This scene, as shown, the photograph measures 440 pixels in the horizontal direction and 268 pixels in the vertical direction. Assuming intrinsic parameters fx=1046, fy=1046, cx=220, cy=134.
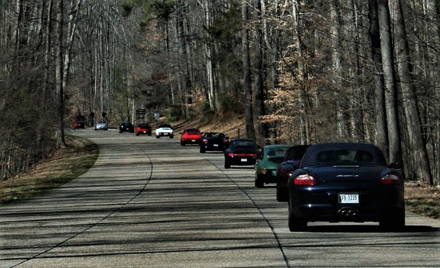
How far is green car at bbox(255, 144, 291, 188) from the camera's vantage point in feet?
113

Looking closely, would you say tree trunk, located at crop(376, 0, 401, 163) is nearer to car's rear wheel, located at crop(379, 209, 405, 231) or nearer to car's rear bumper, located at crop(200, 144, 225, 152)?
car's rear wheel, located at crop(379, 209, 405, 231)

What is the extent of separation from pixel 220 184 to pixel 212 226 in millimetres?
17532

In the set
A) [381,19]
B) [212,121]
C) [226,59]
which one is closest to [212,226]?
[381,19]

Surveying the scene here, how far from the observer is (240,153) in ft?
170

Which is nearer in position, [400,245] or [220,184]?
[400,245]

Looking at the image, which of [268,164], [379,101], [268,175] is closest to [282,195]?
[268,164]

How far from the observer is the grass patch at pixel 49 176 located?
33812 millimetres

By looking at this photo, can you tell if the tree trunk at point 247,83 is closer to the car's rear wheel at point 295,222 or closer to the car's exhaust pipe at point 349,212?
the car's rear wheel at point 295,222

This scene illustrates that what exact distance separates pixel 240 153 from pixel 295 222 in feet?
110

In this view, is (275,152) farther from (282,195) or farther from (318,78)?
(318,78)

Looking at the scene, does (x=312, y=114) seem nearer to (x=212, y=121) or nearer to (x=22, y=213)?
(x=22, y=213)

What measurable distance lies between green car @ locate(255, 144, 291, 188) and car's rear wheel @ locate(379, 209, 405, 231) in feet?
52.9

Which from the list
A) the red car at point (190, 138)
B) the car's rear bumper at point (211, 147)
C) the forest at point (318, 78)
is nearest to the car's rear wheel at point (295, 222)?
the forest at point (318, 78)

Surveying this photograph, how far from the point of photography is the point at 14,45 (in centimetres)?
5091
